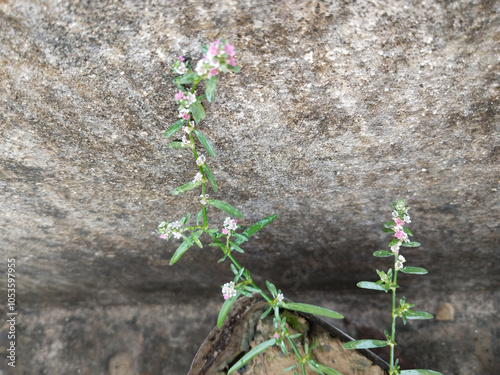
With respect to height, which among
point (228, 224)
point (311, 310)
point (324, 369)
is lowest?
point (324, 369)

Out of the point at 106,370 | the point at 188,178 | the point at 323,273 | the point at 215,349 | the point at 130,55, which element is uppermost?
the point at 130,55

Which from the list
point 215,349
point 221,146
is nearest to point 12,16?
point 221,146

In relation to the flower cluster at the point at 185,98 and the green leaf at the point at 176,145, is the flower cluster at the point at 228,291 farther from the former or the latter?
the flower cluster at the point at 185,98

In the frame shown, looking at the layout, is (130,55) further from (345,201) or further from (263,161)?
(345,201)

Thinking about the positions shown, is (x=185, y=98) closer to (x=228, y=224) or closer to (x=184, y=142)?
(x=184, y=142)

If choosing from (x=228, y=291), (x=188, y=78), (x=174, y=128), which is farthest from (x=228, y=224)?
(x=188, y=78)

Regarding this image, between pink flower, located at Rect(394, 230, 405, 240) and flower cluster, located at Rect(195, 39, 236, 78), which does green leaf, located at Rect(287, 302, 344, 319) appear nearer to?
pink flower, located at Rect(394, 230, 405, 240)

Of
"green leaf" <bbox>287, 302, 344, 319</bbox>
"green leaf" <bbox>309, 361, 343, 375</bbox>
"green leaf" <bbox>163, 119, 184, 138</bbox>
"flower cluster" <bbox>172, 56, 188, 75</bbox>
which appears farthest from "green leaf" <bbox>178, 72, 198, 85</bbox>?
"green leaf" <bbox>309, 361, 343, 375</bbox>
